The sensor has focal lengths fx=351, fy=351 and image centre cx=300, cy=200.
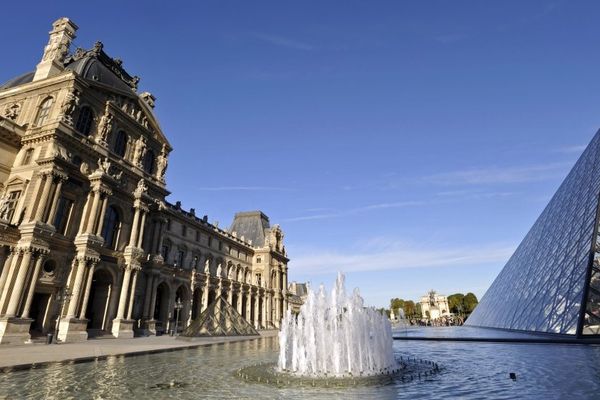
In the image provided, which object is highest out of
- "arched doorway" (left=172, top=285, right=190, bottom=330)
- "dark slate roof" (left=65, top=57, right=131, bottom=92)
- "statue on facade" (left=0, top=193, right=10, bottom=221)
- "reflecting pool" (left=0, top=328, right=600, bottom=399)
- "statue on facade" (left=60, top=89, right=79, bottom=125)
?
"dark slate roof" (left=65, top=57, right=131, bottom=92)

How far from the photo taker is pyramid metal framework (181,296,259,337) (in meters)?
29.2

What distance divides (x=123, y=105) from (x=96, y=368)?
29.1 metres

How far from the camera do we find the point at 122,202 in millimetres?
32219

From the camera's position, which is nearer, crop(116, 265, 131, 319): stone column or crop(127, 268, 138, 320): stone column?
crop(116, 265, 131, 319): stone column

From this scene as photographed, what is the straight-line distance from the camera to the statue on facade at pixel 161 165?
3853 centimetres

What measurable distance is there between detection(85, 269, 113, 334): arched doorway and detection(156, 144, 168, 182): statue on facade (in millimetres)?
12085

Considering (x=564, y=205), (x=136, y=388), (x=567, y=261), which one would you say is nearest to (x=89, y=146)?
(x=136, y=388)

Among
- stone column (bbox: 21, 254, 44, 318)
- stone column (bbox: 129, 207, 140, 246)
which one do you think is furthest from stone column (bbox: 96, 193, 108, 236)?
stone column (bbox: 21, 254, 44, 318)

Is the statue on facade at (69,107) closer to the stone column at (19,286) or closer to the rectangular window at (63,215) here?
the rectangular window at (63,215)

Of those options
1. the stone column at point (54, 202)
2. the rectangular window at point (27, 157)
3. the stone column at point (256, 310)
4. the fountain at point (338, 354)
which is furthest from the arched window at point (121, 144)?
the stone column at point (256, 310)

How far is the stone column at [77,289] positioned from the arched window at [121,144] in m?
11.7

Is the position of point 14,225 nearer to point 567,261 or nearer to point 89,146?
point 89,146

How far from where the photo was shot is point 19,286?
22.4 metres

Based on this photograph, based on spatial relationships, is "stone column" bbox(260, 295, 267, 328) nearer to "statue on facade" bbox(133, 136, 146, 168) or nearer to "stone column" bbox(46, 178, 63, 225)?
"statue on facade" bbox(133, 136, 146, 168)
